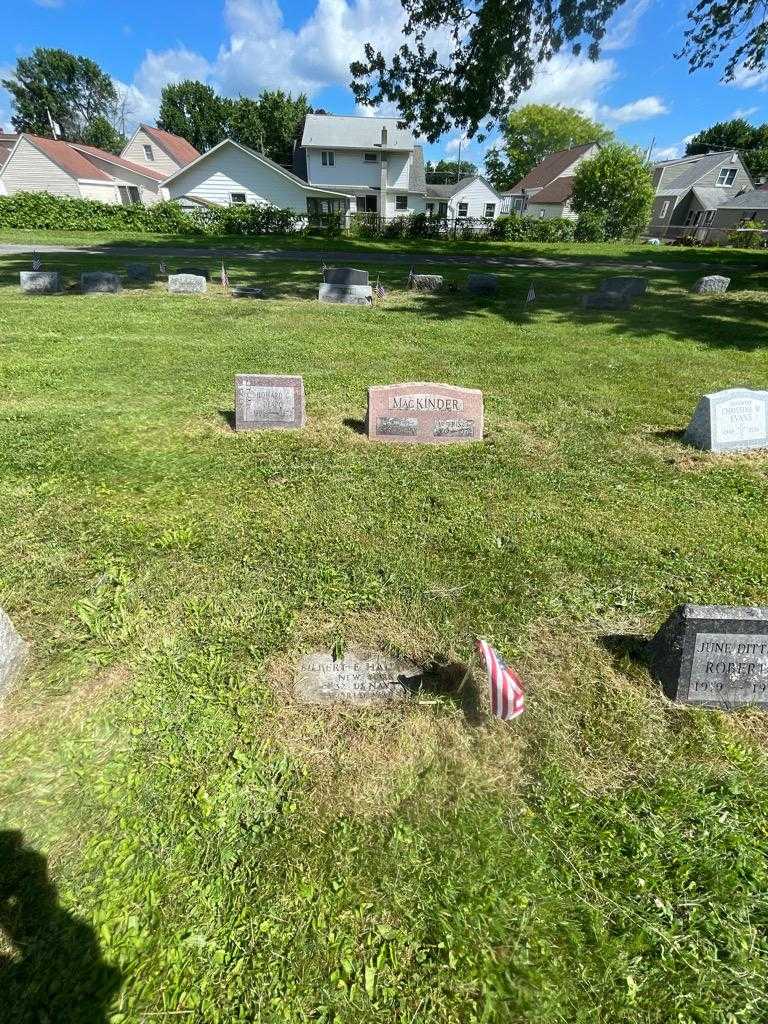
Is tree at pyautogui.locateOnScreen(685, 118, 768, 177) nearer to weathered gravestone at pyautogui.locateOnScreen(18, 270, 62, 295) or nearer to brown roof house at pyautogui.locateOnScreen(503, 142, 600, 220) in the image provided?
brown roof house at pyautogui.locateOnScreen(503, 142, 600, 220)

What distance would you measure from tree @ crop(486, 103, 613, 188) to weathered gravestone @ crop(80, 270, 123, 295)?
232ft

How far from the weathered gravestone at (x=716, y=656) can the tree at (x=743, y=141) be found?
9380 centimetres

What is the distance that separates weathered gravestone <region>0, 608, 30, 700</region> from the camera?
3.06m

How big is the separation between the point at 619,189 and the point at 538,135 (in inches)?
1632

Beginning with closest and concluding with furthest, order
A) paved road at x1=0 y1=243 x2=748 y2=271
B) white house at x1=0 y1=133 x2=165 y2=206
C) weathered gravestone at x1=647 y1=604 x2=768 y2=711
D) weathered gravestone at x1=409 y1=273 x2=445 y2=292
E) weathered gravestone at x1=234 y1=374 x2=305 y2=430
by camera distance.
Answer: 1. weathered gravestone at x1=647 y1=604 x2=768 y2=711
2. weathered gravestone at x1=234 y1=374 x2=305 y2=430
3. weathered gravestone at x1=409 y1=273 x2=445 y2=292
4. paved road at x1=0 y1=243 x2=748 y2=271
5. white house at x1=0 y1=133 x2=165 y2=206

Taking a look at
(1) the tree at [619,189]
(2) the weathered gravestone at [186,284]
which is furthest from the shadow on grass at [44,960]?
(1) the tree at [619,189]

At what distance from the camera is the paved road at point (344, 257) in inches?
882

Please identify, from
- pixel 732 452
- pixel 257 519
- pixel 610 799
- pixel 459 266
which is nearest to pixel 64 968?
pixel 610 799

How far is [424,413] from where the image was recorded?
6492 mm

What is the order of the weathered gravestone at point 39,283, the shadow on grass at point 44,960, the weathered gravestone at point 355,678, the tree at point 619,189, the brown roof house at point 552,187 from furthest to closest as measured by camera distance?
the brown roof house at point 552,187, the tree at point 619,189, the weathered gravestone at point 39,283, the weathered gravestone at point 355,678, the shadow on grass at point 44,960

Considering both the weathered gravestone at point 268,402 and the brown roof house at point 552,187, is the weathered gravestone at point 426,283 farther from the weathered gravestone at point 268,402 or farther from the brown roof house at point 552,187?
the brown roof house at point 552,187

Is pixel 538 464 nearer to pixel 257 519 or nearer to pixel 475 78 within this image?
pixel 257 519

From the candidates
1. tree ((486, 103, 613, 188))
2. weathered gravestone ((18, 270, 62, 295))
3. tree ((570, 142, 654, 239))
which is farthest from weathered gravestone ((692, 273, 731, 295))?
tree ((486, 103, 613, 188))

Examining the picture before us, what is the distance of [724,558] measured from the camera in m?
4.55
